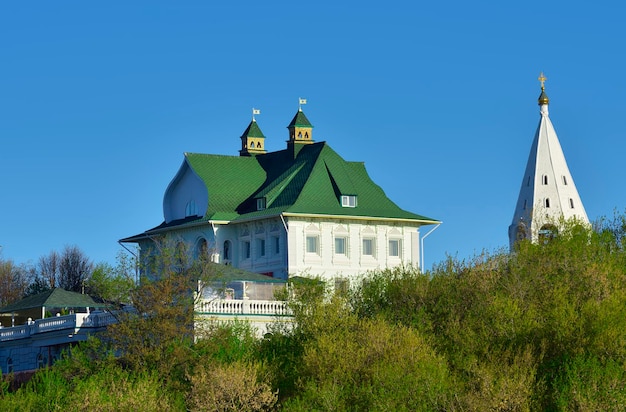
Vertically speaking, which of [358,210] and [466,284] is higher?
[358,210]

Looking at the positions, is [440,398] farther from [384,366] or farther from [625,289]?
[625,289]

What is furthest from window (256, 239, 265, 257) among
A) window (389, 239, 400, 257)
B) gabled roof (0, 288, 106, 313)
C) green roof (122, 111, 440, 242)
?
gabled roof (0, 288, 106, 313)

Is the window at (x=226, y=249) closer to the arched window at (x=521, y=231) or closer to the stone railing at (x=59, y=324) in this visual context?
the arched window at (x=521, y=231)

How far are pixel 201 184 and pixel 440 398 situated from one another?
45752 millimetres

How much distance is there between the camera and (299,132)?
10219cm

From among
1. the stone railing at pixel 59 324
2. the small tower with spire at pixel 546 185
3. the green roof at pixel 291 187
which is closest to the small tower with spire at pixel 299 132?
the green roof at pixel 291 187

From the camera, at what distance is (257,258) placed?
308ft

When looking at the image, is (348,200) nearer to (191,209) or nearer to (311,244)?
(311,244)

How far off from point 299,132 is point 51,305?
76.4 ft

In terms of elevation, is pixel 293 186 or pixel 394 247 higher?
pixel 293 186

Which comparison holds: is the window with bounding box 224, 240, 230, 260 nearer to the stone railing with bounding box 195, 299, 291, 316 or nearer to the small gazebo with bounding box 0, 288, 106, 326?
the small gazebo with bounding box 0, 288, 106, 326

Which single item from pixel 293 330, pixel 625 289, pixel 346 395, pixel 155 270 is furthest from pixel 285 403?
pixel 155 270

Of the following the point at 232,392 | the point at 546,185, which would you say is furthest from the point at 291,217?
the point at 232,392

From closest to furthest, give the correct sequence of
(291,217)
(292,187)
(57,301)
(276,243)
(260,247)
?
(57,301)
(291,217)
(276,243)
(260,247)
(292,187)
